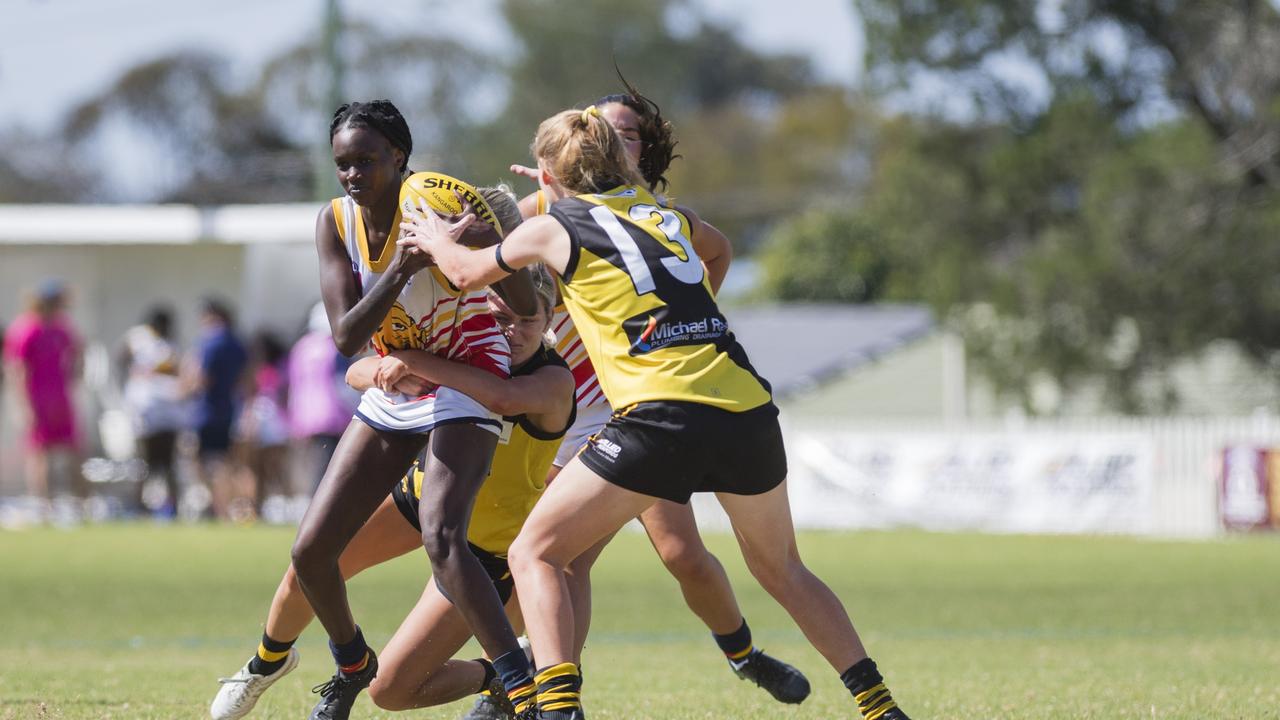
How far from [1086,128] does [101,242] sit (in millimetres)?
15789

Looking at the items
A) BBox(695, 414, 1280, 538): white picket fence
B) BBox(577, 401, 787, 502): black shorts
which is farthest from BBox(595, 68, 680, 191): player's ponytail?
BBox(695, 414, 1280, 538): white picket fence

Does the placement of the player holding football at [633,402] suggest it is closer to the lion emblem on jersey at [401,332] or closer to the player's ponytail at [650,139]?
the lion emblem on jersey at [401,332]

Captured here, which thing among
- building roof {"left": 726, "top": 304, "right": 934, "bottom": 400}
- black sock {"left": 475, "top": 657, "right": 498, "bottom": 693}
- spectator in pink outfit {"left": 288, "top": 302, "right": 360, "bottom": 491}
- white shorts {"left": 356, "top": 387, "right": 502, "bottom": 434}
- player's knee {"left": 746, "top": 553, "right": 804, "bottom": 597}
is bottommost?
building roof {"left": 726, "top": 304, "right": 934, "bottom": 400}

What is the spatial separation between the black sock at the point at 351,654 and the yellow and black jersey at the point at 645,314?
4.51ft

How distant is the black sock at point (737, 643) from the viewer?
295 inches

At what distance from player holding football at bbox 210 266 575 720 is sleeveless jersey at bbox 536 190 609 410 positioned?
A: 17.0 inches

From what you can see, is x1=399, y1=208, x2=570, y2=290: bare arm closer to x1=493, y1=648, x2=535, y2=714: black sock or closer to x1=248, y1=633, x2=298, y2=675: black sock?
x1=493, y1=648, x2=535, y2=714: black sock

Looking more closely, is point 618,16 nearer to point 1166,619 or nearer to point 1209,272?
point 1209,272

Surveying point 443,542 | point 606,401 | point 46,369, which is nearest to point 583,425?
point 606,401

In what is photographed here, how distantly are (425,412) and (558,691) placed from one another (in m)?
1.10

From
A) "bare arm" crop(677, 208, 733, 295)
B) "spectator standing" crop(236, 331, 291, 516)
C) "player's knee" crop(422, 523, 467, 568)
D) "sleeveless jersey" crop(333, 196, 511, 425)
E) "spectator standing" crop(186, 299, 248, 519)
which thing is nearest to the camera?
"player's knee" crop(422, 523, 467, 568)

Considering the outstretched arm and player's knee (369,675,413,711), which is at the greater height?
the outstretched arm

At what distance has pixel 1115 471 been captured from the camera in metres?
24.3

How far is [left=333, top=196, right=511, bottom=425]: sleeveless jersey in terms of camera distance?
628 cm
